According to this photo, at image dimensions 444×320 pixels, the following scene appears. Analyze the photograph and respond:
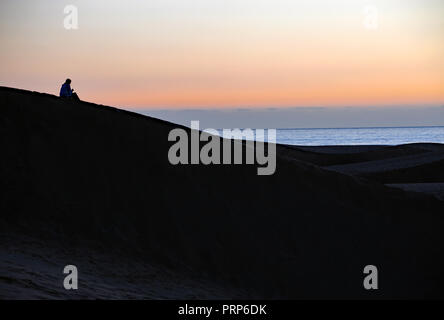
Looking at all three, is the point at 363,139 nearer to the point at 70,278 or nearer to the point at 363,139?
the point at 363,139

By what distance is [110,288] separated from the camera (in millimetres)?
9125

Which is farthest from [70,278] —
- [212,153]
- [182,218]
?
[212,153]

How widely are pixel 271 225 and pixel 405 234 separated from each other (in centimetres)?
365

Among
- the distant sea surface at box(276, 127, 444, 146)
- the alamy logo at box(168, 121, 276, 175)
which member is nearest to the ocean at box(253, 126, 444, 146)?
the distant sea surface at box(276, 127, 444, 146)

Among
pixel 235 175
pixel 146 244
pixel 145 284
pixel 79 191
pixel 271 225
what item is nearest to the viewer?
pixel 145 284

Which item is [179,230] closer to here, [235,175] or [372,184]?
[235,175]

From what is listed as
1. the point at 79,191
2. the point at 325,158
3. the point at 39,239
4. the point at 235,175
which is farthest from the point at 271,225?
the point at 325,158

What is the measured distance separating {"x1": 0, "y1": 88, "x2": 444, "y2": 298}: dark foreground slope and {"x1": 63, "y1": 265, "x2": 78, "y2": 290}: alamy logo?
0.21 metres

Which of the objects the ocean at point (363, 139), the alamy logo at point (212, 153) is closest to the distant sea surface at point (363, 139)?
the ocean at point (363, 139)

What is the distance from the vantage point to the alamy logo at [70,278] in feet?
27.4

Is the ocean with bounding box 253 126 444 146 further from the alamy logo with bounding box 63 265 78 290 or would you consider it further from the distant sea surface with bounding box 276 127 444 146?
the alamy logo with bounding box 63 265 78 290

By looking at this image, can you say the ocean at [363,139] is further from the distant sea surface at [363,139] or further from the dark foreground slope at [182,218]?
the dark foreground slope at [182,218]

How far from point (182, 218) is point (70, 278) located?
475 centimetres
